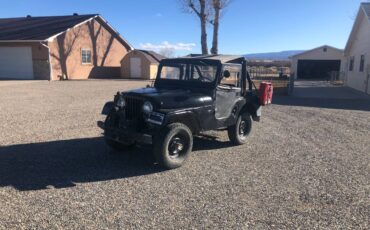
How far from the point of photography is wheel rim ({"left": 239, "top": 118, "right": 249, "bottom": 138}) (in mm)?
7477

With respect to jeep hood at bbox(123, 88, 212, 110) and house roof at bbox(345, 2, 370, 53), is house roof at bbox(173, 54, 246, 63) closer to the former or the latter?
jeep hood at bbox(123, 88, 212, 110)

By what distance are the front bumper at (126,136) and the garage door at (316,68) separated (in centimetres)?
3466

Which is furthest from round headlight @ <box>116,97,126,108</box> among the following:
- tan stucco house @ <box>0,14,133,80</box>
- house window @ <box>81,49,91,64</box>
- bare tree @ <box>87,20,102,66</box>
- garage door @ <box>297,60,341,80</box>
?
garage door @ <box>297,60,341,80</box>

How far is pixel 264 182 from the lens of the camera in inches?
205

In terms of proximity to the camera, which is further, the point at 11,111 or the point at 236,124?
the point at 11,111

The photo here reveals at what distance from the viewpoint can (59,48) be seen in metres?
27.3

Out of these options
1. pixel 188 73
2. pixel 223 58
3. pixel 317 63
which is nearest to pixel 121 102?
pixel 188 73

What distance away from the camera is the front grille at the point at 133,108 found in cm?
586

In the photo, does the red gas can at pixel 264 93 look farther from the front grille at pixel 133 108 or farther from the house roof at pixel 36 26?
the house roof at pixel 36 26

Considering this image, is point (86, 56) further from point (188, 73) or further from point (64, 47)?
point (188, 73)

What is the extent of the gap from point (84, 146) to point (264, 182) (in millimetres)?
3562

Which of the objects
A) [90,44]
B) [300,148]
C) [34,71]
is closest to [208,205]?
[300,148]

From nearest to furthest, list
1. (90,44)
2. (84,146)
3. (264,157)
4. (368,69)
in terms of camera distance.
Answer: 1. (264,157)
2. (84,146)
3. (368,69)
4. (90,44)

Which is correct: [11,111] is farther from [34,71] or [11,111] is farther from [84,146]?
[34,71]
